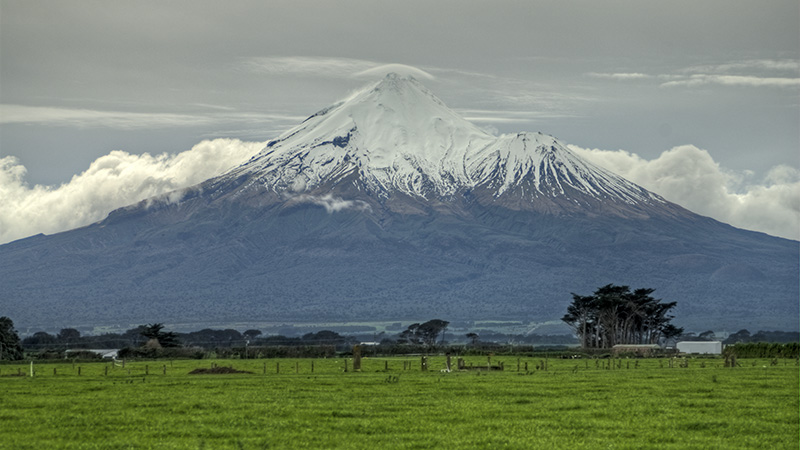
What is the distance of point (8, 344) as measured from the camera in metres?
84.2

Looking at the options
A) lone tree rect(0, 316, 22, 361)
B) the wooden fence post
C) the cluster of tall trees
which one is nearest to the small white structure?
the cluster of tall trees

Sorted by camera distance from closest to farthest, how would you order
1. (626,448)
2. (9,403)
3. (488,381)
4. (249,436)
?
(626,448), (249,436), (9,403), (488,381)

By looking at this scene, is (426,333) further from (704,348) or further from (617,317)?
(704,348)

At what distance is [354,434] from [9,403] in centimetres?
1343

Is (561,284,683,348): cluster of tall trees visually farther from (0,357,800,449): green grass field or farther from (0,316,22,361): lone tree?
(0,357,800,449): green grass field

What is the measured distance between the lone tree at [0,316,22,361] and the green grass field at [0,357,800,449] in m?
42.6

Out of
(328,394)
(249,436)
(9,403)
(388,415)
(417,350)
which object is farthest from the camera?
(417,350)

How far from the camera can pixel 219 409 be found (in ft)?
100

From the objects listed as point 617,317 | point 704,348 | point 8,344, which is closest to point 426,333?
point 617,317

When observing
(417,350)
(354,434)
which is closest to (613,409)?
(354,434)

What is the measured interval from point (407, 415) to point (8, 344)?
209 feet

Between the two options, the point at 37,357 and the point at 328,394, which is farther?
the point at 37,357

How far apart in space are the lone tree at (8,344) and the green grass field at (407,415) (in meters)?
42.6

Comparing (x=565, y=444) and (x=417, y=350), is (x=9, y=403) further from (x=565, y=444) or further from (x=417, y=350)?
(x=417, y=350)
